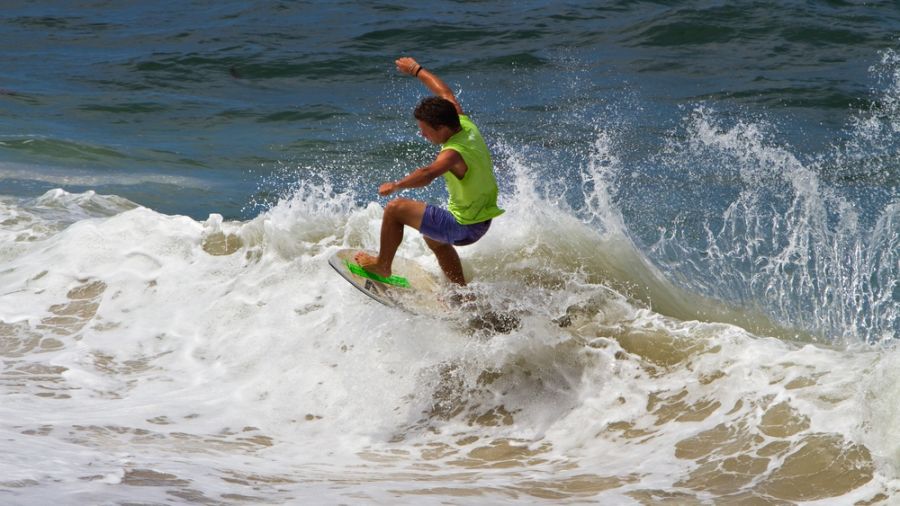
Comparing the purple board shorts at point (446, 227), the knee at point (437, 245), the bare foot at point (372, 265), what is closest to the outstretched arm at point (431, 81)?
the purple board shorts at point (446, 227)

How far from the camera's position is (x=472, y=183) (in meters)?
6.52

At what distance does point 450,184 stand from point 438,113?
50 centimetres

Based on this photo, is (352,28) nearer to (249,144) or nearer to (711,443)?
(249,144)

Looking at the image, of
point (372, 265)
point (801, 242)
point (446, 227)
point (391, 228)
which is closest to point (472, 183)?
point (446, 227)

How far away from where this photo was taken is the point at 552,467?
5.83 m

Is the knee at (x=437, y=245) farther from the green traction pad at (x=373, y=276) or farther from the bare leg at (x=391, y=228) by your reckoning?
the green traction pad at (x=373, y=276)

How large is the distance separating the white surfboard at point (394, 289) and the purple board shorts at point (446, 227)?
0.63 m

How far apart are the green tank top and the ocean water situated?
89 centimetres

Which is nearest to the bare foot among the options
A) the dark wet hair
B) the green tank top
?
the green tank top

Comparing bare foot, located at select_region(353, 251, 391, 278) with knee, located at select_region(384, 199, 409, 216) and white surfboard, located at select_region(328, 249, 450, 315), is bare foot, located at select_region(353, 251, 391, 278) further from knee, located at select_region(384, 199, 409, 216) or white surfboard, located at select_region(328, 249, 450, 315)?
knee, located at select_region(384, 199, 409, 216)

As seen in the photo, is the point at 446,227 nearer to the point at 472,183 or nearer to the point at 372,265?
the point at 472,183

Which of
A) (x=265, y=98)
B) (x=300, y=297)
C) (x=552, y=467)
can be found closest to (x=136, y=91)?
(x=265, y=98)

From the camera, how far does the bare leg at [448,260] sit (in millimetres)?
7075

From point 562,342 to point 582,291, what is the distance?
0.69m
